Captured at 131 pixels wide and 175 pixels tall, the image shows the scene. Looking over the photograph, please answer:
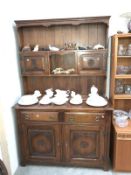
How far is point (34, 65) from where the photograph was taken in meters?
2.43

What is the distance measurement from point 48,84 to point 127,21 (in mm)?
1367

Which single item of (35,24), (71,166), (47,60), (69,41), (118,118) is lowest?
(71,166)

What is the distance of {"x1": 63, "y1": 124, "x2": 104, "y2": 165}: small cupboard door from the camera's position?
7.44 ft

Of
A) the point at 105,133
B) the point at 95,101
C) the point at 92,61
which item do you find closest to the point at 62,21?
the point at 92,61

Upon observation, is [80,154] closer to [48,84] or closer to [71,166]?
[71,166]

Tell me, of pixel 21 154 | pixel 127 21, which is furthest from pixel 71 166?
pixel 127 21

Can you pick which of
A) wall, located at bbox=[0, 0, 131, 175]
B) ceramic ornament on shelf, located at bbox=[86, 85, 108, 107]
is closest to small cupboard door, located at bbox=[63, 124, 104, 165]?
ceramic ornament on shelf, located at bbox=[86, 85, 108, 107]

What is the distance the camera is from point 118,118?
2.35m

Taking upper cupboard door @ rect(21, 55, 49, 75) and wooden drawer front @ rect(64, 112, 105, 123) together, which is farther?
upper cupboard door @ rect(21, 55, 49, 75)

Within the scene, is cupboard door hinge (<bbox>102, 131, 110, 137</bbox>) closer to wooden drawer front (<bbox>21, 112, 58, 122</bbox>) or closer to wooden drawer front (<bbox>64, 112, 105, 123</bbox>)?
wooden drawer front (<bbox>64, 112, 105, 123</bbox>)

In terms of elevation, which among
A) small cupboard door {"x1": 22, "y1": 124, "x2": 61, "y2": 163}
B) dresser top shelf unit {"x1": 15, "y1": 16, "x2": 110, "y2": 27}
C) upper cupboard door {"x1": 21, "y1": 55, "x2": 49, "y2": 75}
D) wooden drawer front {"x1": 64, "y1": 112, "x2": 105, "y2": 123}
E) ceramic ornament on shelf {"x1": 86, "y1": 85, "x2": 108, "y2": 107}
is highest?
dresser top shelf unit {"x1": 15, "y1": 16, "x2": 110, "y2": 27}

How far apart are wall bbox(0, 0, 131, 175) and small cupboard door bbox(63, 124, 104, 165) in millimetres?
702

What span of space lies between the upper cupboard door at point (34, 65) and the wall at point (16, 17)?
0.12 metres

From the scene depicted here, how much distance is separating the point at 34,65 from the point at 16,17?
71 cm
